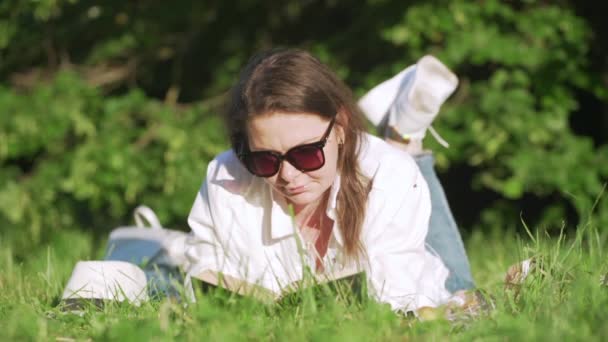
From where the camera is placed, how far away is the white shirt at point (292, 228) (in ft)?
8.32

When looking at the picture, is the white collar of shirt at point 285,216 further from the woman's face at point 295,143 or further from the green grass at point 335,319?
the green grass at point 335,319

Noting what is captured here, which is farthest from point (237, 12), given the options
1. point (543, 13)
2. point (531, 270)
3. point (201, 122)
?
point (531, 270)

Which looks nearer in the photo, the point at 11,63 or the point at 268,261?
the point at 268,261

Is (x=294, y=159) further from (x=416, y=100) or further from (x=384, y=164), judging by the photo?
(x=416, y=100)

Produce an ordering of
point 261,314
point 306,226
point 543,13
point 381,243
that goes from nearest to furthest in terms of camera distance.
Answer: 1. point 261,314
2. point 381,243
3. point 306,226
4. point 543,13

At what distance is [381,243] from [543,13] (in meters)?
3.19

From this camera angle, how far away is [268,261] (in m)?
2.54

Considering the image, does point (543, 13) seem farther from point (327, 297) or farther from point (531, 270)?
point (327, 297)

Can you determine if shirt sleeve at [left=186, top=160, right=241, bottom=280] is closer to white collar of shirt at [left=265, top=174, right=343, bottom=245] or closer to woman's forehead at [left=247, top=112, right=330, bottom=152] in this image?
white collar of shirt at [left=265, top=174, right=343, bottom=245]

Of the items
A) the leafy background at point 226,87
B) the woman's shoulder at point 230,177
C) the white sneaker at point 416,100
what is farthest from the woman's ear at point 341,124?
the leafy background at point 226,87

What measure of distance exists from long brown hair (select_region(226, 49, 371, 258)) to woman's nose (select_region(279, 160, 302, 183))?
16cm

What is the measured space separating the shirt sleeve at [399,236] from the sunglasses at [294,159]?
0.82ft

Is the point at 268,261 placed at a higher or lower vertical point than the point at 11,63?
lower

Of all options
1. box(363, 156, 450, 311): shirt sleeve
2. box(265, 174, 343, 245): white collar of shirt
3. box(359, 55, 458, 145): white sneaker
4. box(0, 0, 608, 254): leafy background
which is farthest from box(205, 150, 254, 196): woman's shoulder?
box(0, 0, 608, 254): leafy background
